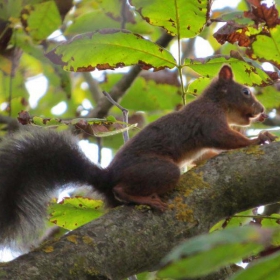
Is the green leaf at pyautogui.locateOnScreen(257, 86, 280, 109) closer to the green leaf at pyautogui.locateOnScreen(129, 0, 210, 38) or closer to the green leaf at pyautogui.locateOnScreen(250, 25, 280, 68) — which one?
the green leaf at pyautogui.locateOnScreen(250, 25, 280, 68)

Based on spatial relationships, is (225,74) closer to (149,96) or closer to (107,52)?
(149,96)

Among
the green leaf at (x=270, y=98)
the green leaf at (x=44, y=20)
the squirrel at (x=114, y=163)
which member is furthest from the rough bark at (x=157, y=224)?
the green leaf at (x=44, y=20)

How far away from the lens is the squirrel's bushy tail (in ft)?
5.79

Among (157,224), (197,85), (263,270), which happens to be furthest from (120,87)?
(263,270)

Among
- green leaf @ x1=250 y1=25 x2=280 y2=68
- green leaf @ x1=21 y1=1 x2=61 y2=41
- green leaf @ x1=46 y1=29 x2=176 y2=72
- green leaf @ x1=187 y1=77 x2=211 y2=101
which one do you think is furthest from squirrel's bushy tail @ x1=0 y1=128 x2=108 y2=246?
green leaf @ x1=250 y1=25 x2=280 y2=68

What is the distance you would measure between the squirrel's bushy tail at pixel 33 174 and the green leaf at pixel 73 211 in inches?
3.0

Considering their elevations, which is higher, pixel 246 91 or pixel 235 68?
pixel 235 68

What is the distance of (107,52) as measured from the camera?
192cm

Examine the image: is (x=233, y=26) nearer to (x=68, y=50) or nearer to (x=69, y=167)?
(x=68, y=50)

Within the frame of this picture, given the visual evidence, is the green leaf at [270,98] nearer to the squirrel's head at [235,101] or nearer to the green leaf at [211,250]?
the squirrel's head at [235,101]

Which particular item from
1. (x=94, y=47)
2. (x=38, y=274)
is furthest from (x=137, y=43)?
(x=38, y=274)

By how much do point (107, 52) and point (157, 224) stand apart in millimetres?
695

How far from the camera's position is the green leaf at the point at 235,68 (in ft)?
6.45

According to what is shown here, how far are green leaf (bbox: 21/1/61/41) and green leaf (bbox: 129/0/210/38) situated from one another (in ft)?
2.59
